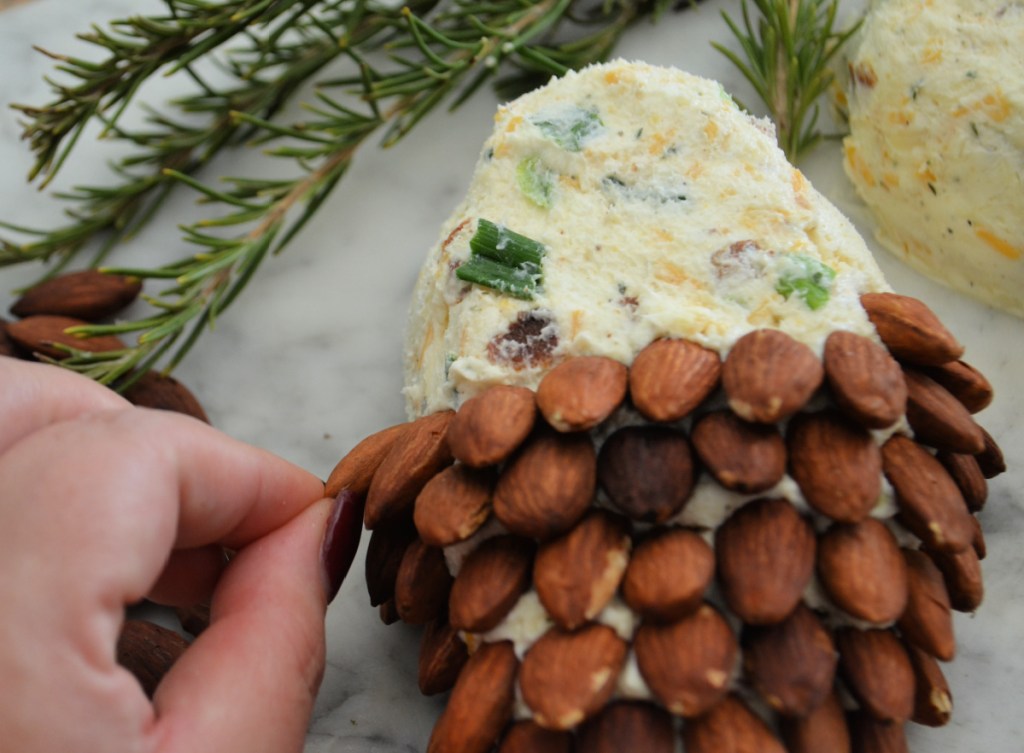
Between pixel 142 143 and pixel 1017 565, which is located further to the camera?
pixel 142 143

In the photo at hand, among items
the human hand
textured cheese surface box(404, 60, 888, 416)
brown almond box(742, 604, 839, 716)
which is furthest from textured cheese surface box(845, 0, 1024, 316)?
the human hand

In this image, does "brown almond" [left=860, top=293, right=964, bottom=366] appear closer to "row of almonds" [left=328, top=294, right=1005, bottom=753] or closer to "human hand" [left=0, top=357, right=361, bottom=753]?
"row of almonds" [left=328, top=294, right=1005, bottom=753]

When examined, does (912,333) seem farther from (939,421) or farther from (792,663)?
(792,663)

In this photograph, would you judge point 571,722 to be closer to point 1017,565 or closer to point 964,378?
point 964,378

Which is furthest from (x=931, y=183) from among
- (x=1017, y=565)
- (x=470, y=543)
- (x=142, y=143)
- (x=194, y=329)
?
(x=142, y=143)

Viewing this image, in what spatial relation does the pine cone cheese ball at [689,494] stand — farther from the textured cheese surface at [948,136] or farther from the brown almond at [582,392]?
the textured cheese surface at [948,136]

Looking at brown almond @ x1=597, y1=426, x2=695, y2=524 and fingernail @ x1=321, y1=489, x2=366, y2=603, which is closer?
brown almond @ x1=597, y1=426, x2=695, y2=524
